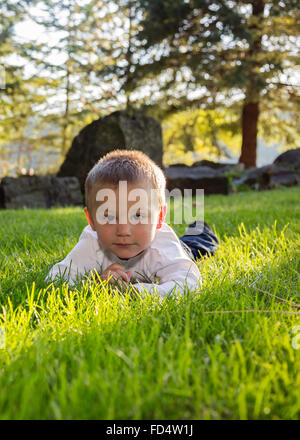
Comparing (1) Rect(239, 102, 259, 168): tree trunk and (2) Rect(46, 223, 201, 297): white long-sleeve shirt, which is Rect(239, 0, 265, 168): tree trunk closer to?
(1) Rect(239, 102, 259, 168): tree trunk

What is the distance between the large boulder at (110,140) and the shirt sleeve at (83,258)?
243 inches

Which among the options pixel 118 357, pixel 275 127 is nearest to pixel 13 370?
pixel 118 357

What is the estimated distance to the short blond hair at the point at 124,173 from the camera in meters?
2.04

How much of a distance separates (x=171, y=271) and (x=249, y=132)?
40.1 feet

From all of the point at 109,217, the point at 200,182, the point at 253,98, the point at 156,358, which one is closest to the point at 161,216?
the point at 109,217

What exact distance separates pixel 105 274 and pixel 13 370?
104 centimetres

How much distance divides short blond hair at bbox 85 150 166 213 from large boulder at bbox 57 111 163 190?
6118 millimetres


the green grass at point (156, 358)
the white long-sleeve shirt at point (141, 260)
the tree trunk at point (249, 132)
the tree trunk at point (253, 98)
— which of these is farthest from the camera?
the tree trunk at point (249, 132)

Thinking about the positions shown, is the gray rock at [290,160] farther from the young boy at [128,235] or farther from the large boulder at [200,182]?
the young boy at [128,235]

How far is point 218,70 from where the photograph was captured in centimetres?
1160

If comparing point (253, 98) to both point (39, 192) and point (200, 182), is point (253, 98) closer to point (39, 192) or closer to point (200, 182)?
point (200, 182)

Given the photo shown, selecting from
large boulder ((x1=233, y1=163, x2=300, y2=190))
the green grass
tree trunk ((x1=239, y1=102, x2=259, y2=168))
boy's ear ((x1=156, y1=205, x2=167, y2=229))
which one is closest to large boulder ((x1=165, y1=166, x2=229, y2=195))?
large boulder ((x1=233, y1=163, x2=300, y2=190))

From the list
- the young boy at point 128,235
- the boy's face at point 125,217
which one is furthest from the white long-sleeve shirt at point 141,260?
the boy's face at point 125,217
